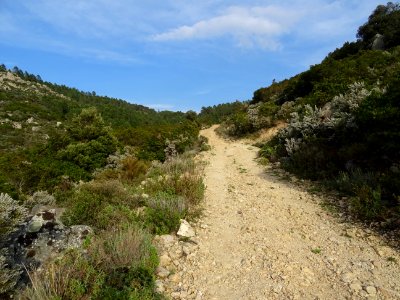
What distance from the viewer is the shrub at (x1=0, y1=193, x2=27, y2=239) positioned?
421 cm

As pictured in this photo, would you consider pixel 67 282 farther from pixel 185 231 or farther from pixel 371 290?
pixel 371 290

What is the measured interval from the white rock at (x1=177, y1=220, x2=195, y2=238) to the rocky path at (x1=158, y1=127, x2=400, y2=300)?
0.13 metres

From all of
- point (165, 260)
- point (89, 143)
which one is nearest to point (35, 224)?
point (165, 260)

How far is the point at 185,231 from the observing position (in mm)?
6070

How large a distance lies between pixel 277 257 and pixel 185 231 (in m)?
1.65

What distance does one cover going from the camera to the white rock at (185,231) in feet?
19.6

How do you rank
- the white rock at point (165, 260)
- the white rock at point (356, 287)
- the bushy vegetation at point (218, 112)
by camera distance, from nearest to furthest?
the white rock at point (356, 287)
the white rock at point (165, 260)
the bushy vegetation at point (218, 112)

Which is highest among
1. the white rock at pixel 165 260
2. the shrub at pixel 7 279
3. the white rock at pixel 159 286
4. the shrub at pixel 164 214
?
the shrub at pixel 7 279

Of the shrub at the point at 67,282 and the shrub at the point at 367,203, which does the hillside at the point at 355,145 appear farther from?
the shrub at the point at 67,282

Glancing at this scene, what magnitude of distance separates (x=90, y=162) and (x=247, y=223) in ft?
33.3

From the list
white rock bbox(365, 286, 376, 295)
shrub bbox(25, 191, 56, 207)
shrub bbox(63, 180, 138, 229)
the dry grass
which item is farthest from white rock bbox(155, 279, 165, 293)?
shrub bbox(25, 191, 56, 207)

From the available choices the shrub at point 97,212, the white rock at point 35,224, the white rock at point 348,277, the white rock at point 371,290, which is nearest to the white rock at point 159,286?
the shrub at point 97,212

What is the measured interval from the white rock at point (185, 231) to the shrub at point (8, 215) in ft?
8.34

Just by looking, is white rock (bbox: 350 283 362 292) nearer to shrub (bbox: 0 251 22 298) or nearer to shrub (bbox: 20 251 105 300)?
shrub (bbox: 20 251 105 300)
